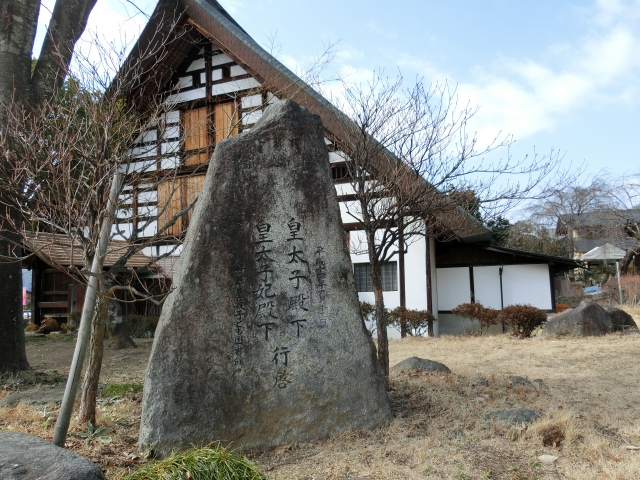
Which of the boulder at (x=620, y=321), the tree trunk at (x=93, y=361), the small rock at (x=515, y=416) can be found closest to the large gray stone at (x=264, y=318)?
the tree trunk at (x=93, y=361)

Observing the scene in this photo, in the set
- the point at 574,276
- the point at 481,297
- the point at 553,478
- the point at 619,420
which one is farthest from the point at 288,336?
the point at 574,276

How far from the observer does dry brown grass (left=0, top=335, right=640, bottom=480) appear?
396 centimetres

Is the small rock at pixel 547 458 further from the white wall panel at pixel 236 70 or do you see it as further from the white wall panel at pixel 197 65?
the white wall panel at pixel 197 65

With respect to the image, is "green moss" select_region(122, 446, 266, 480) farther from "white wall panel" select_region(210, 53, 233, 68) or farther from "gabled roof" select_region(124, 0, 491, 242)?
"white wall panel" select_region(210, 53, 233, 68)

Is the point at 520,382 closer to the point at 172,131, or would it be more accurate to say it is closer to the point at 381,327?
the point at 381,327

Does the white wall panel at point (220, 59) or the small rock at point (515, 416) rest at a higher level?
the white wall panel at point (220, 59)

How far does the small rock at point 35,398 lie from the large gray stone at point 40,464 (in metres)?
2.78

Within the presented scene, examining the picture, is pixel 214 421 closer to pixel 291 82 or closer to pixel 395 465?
pixel 395 465

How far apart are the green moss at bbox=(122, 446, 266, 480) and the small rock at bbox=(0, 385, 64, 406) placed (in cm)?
320

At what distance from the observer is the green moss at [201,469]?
320cm

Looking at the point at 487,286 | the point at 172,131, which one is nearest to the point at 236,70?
the point at 172,131

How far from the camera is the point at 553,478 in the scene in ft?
12.4

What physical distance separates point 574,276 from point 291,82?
2762 cm

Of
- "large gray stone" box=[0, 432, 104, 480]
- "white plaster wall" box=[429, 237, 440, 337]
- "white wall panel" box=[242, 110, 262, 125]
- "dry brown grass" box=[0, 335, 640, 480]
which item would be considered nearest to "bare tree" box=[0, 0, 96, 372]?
"dry brown grass" box=[0, 335, 640, 480]
